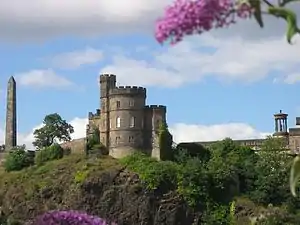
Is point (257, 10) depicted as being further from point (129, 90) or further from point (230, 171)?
point (129, 90)

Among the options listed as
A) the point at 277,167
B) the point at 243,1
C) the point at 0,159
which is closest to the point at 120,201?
the point at 277,167

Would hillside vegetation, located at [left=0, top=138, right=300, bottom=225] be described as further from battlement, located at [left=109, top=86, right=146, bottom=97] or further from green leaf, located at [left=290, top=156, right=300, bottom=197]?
green leaf, located at [left=290, top=156, right=300, bottom=197]

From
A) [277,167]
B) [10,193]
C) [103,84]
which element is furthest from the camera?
[103,84]

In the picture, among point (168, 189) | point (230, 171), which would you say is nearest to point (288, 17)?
point (230, 171)

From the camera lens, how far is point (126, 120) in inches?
3994

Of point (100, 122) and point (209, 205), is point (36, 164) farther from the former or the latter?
point (209, 205)

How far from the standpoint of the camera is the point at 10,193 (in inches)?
3907

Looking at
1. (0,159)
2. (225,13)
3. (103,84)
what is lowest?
(225,13)

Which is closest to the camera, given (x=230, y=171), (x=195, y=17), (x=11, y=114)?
(x=195, y=17)

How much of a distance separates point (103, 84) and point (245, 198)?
966 inches

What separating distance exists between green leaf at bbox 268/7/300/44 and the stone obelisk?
119447 millimetres

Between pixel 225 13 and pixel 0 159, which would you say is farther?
pixel 0 159

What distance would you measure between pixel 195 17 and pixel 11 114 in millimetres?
122493

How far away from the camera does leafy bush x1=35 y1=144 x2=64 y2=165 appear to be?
10238 centimetres
